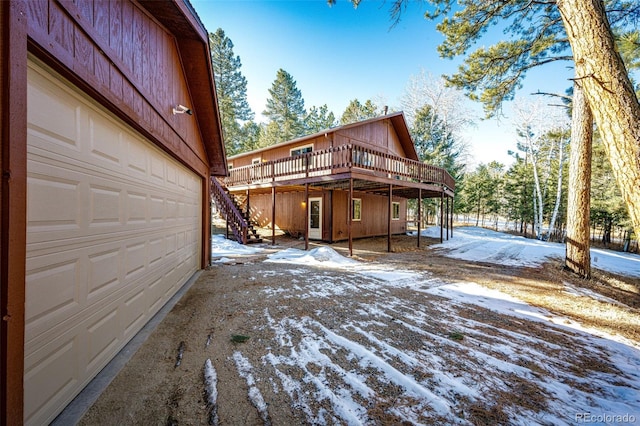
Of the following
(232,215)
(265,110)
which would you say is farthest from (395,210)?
(265,110)

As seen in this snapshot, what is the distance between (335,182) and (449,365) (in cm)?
853

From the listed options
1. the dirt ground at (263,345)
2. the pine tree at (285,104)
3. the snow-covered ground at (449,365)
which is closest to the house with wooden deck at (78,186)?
the dirt ground at (263,345)

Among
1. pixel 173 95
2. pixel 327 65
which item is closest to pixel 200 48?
pixel 173 95

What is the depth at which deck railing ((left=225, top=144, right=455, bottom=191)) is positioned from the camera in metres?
9.02

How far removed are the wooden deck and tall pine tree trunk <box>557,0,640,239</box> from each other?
241 inches


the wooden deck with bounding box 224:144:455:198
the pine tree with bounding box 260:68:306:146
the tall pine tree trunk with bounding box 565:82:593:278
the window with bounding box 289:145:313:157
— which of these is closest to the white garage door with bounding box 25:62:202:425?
the wooden deck with bounding box 224:144:455:198

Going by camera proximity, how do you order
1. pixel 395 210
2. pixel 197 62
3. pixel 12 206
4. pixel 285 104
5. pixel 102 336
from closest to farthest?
pixel 12 206, pixel 102 336, pixel 197 62, pixel 395 210, pixel 285 104

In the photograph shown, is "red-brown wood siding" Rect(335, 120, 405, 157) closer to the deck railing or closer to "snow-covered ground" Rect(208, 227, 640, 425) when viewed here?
the deck railing

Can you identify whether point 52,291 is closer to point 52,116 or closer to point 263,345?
point 52,116

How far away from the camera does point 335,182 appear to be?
1052 cm

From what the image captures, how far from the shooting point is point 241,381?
2230 millimetres

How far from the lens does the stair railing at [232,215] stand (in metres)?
11.1

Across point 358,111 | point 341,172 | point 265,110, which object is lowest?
point 341,172

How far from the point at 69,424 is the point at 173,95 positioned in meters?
4.39
